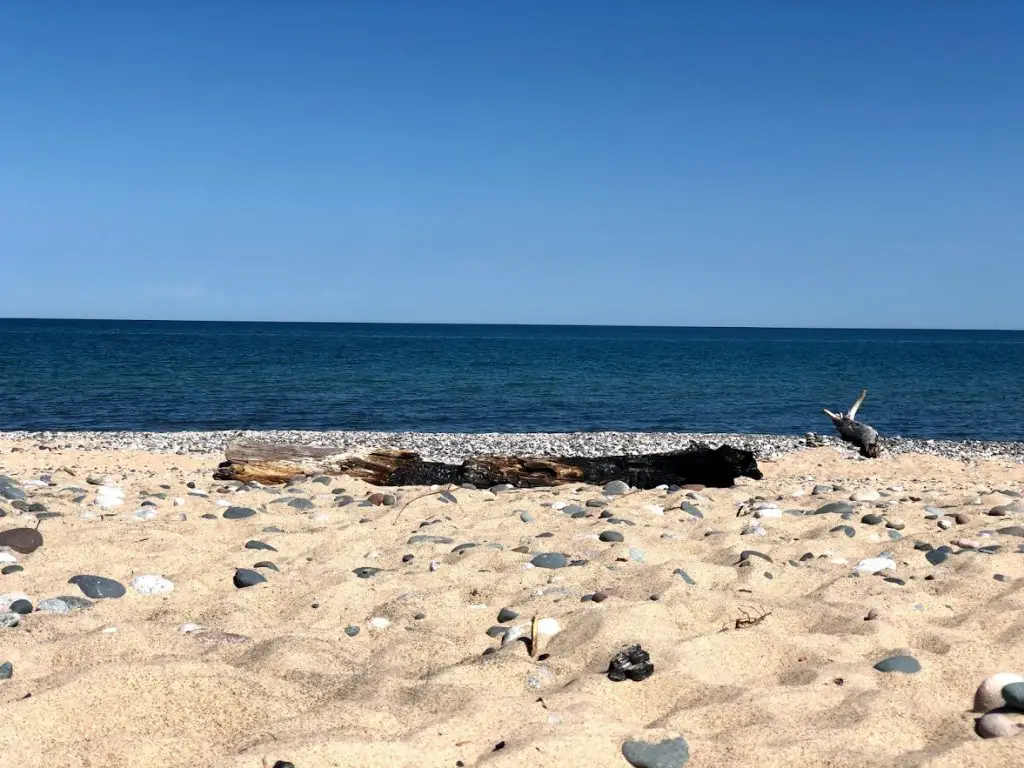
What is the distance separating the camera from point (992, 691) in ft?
9.61

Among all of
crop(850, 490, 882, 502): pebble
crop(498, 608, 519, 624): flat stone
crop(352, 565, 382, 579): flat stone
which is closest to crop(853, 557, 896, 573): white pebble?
crop(498, 608, 519, 624): flat stone

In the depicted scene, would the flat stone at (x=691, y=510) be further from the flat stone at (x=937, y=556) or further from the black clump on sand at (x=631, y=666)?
the black clump on sand at (x=631, y=666)

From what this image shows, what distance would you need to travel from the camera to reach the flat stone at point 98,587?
416 centimetres

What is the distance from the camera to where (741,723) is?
9.37 feet

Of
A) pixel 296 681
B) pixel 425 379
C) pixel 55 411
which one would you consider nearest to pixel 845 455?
pixel 296 681

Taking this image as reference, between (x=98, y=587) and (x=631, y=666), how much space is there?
277cm

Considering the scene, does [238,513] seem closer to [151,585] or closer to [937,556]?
[151,585]

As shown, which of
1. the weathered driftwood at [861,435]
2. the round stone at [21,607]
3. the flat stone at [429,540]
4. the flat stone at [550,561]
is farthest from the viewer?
the weathered driftwood at [861,435]

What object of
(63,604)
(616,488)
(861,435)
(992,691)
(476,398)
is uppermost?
(992,691)

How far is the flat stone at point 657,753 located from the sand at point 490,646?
38mm

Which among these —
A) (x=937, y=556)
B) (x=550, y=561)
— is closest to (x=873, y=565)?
(x=937, y=556)

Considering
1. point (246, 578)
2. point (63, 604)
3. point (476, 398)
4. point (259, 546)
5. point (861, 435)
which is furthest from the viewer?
point (476, 398)

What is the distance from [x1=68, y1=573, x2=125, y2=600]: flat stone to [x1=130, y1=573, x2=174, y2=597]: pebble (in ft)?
0.25

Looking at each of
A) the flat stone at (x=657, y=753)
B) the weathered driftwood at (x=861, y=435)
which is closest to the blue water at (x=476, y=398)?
the weathered driftwood at (x=861, y=435)
